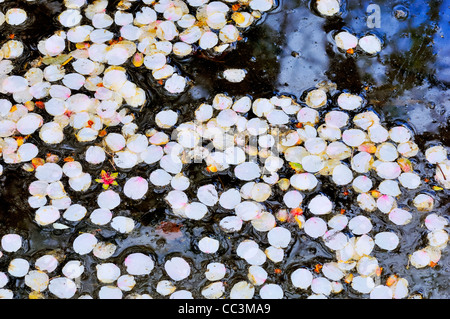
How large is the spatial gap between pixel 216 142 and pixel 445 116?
Result: 664 millimetres

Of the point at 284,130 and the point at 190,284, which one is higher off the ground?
the point at 284,130

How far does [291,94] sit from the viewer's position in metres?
1.31

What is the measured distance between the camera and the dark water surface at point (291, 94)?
4.21 feet

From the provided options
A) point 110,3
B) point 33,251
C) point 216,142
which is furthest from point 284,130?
point 33,251

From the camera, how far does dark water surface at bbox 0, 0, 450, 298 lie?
4.21 ft

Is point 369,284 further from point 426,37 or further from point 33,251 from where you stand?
point 33,251

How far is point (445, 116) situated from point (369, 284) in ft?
1.73

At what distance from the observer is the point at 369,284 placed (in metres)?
1.27

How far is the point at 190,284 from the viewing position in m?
1.29

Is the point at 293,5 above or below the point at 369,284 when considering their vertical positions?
above

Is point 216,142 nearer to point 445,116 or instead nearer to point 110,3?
point 110,3

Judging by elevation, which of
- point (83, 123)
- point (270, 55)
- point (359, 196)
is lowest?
point (359, 196)
